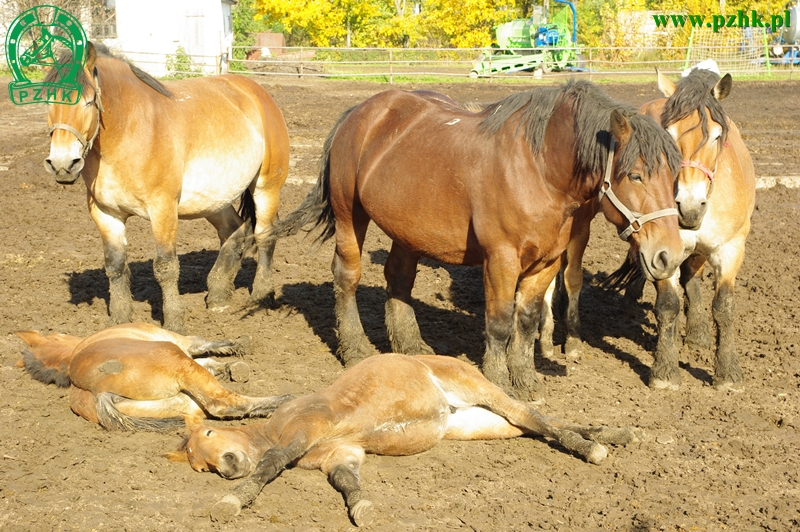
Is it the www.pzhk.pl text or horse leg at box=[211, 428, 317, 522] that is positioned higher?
the www.pzhk.pl text

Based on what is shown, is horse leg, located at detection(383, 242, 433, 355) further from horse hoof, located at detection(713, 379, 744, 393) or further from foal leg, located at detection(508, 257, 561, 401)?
horse hoof, located at detection(713, 379, 744, 393)

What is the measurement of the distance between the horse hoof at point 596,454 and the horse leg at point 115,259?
386 centimetres

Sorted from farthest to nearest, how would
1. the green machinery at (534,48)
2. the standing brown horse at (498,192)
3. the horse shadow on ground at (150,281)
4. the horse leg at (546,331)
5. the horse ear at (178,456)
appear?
1. the green machinery at (534,48)
2. the horse shadow on ground at (150,281)
3. the horse leg at (546,331)
4. the standing brown horse at (498,192)
5. the horse ear at (178,456)

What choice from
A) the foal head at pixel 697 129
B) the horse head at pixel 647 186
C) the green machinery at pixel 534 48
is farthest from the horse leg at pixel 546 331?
the green machinery at pixel 534 48

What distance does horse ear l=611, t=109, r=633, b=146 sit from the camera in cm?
433

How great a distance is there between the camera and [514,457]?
14.5 ft

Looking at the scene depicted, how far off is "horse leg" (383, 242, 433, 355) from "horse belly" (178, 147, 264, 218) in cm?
180

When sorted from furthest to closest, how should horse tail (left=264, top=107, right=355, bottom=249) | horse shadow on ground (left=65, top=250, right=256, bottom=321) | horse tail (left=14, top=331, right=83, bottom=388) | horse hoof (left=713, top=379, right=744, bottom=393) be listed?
horse shadow on ground (left=65, top=250, right=256, bottom=321) < horse tail (left=264, top=107, right=355, bottom=249) < horse hoof (left=713, top=379, right=744, bottom=393) < horse tail (left=14, top=331, right=83, bottom=388)

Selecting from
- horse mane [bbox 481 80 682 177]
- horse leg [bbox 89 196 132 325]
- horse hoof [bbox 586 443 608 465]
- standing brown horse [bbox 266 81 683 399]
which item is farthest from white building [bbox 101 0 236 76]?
horse hoof [bbox 586 443 608 465]

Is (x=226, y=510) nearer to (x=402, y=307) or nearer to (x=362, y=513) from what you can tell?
(x=362, y=513)

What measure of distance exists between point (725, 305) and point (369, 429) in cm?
292

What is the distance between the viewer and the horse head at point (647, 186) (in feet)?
14.3

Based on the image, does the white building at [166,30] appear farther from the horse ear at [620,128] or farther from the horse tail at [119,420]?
the horse ear at [620,128]

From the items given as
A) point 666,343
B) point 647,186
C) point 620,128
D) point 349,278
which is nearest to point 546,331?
point 666,343
